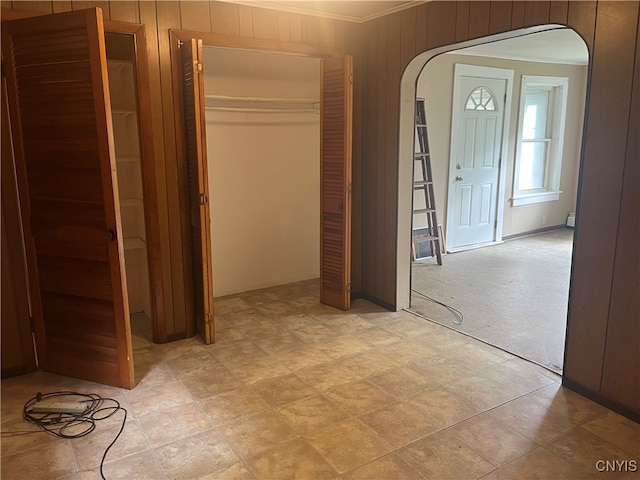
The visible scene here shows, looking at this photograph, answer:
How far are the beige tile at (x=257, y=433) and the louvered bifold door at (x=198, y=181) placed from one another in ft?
3.50

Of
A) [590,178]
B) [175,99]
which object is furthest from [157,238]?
[590,178]

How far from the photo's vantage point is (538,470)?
211cm

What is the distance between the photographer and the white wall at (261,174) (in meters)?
4.28

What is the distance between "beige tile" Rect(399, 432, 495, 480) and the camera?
82.6 inches

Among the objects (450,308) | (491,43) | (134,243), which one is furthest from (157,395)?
(491,43)

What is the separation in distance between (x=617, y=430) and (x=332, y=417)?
1.43 metres

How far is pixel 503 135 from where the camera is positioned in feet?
20.5

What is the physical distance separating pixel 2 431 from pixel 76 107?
5.64ft

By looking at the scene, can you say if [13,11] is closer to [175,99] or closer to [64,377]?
[175,99]

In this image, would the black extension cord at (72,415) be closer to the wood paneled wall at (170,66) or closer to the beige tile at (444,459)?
the wood paneled wall at (170,66)

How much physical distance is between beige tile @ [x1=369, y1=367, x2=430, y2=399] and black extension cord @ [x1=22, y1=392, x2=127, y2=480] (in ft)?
4.77

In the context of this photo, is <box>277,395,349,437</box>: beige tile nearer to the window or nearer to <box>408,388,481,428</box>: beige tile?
<box>408,388,481,428</box>: beige tile

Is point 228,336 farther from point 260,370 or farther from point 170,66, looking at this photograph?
point 170,66

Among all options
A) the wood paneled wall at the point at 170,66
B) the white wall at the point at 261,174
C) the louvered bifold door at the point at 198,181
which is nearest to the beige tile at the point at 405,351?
the louvered bifold door at the point at 198,181
